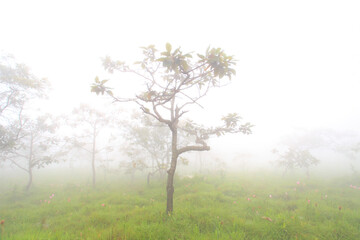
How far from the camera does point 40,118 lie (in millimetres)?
14289

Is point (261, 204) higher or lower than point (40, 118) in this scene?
lower

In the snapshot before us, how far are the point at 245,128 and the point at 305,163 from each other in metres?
15.2

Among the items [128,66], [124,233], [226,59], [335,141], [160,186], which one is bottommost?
[160,186]

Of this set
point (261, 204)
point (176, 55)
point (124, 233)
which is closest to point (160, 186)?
point (261, 204)

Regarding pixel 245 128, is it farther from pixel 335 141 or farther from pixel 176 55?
pixel 335 141

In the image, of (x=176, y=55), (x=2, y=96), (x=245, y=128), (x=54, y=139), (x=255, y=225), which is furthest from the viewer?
(x=54, y=139)

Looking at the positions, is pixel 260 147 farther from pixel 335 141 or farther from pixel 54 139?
→ pixel 54 139

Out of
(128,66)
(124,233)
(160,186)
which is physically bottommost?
(160,186)

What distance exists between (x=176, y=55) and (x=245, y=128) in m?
3.98

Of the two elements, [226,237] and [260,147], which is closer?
[226,237]

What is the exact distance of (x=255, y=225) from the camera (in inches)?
169

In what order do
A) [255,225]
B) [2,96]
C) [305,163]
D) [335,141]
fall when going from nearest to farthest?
[255,225] → [2,96] → [305,163] → [335,141]

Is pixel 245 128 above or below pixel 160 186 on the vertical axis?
above

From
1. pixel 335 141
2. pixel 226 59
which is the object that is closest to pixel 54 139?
pixel 226 59
